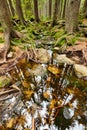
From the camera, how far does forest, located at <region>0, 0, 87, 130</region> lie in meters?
3.26

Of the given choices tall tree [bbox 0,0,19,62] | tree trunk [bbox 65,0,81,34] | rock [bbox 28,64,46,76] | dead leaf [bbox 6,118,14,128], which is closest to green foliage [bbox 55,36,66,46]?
tree trunk [bbox 65,0,81,34]

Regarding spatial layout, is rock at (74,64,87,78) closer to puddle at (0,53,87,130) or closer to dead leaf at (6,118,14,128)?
puddle at (0,53,87,130)

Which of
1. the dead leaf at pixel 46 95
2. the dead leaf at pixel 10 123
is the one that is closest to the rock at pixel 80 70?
the dead leaf at pixel 46 95

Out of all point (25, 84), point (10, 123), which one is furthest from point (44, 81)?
point (10, 123)

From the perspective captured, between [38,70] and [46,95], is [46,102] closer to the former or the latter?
[46,95]

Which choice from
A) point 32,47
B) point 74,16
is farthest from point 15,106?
point 74,16

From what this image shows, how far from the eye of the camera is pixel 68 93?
155 inches

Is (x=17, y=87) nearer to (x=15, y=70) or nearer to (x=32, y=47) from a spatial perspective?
(x=15, y=70)

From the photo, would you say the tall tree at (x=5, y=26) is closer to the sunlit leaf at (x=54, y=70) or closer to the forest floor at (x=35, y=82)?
the forest floor at (x=35, y=82)

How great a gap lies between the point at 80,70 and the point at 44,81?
1.21m

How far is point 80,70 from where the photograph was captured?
470 centimetres

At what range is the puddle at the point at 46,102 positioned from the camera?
3182 millimetres

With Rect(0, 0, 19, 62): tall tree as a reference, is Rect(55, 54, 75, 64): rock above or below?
below

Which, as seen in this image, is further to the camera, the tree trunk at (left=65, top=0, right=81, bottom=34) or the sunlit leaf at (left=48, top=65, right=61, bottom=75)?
the tree trunk at (left=65, top=0, right=81, bottom=34)
